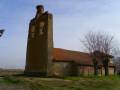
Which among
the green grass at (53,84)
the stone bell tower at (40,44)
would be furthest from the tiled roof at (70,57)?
the green grass at (53,84)

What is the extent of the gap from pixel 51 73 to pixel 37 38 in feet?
26.4

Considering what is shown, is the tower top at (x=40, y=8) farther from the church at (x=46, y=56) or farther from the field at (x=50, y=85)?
the field at (x=50, y=85)

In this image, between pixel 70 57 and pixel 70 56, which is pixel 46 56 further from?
pixel 70 56

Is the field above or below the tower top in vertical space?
below

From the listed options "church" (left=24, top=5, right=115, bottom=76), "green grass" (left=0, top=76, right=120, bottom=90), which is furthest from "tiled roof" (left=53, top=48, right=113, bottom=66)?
"green grass" (left=0, top=76, right=120, bottom=90)

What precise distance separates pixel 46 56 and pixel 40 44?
3.34 metres

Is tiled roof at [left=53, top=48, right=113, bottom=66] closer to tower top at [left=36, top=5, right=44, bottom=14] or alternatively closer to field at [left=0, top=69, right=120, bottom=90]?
tower top at [left=36, top=5, right=44, bottom=14]

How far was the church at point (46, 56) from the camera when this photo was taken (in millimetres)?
51281

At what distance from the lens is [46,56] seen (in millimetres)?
50938

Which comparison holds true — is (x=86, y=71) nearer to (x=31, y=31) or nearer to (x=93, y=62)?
(x=93, y=62)

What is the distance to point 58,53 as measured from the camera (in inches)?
2215

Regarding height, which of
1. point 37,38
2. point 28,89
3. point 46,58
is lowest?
point 28,89

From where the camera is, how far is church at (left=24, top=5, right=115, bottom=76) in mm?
51281

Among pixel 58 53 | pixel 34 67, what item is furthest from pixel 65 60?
pixel 34 67
